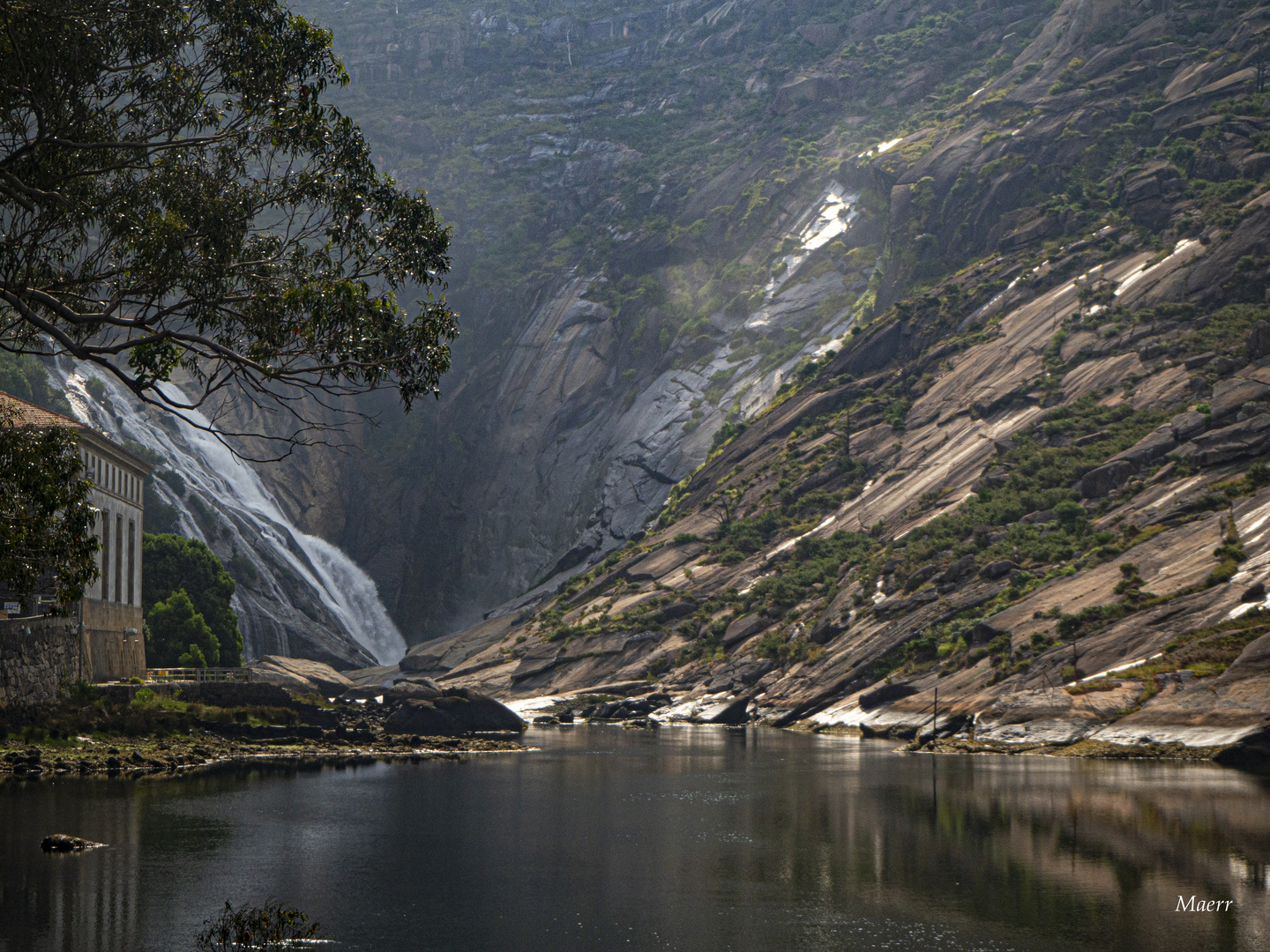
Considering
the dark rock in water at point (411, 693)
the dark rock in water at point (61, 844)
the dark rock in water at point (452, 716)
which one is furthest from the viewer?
the dark rock in water at point (411, 693)

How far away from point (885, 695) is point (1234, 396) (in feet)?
110

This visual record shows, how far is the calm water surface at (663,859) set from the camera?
84.9 ft

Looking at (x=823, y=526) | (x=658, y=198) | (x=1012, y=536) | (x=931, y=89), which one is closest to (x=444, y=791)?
(x=1012, y=536)

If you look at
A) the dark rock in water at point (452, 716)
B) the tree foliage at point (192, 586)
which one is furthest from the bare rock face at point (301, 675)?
the dark rock in water at point (452, 716)

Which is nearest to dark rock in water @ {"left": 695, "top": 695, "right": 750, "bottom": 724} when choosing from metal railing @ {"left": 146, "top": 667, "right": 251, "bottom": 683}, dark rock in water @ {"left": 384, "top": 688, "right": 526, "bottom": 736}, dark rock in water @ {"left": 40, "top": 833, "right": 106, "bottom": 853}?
dark rock in water @ {"left": 384, "top": 688, "right": 526, "bottom": 736}

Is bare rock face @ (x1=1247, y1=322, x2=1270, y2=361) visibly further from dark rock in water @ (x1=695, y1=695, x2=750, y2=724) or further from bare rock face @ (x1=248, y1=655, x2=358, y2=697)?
bare rock face @ (x1=248, y1=655, x2=358, y2=697)

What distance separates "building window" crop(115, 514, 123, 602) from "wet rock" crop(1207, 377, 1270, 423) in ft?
246

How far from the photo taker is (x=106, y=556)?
69.7 metres

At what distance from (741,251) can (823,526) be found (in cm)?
7145

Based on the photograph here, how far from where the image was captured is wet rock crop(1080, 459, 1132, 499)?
86688 mm

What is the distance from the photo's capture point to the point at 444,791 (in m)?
50.1

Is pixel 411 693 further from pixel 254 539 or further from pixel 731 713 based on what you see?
pixel 254 539

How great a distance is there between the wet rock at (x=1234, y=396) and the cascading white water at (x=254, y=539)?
291ft

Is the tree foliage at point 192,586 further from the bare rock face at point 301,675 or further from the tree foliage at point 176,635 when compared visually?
the bare rock face at point 301,675
